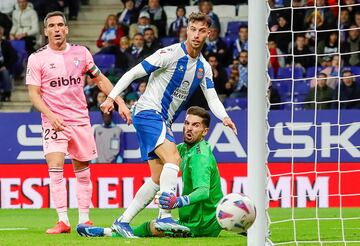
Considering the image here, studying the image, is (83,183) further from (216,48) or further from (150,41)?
(216,48)

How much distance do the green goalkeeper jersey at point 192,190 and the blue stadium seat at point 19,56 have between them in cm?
1016

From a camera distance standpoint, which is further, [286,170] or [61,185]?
[286,170]

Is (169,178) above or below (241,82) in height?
below

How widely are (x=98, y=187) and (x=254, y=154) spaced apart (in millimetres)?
7683

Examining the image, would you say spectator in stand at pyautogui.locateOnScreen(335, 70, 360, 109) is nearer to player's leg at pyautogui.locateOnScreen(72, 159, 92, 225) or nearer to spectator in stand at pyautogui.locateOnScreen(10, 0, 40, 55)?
spectator in stand at pyautogui.locateOnScreen(10, 0, 40, 55)

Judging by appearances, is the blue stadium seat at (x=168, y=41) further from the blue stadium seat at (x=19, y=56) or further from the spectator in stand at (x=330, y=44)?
the spectator in stand at (x=330, y=44)

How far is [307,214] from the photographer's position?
12727mm

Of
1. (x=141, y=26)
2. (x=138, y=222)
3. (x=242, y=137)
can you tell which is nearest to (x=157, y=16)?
(x=141, y=26)

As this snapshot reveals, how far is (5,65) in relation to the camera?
60.1ft

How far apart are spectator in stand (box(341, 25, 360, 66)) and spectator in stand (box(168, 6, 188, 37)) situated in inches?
114

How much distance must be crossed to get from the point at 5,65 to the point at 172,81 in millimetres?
9748

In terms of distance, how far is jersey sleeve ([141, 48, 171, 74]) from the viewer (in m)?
8.87

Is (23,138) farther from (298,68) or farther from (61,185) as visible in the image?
(61,185)

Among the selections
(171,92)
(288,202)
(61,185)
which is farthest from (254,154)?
(288,202)
